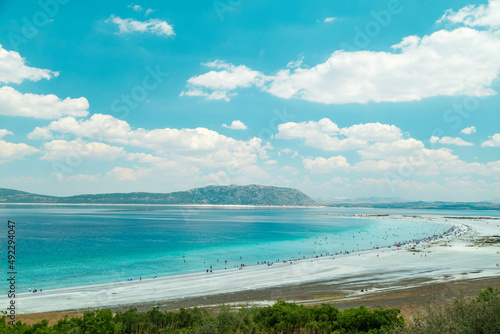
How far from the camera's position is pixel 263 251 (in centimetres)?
7562

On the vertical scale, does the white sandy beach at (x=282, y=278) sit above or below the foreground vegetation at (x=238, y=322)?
below

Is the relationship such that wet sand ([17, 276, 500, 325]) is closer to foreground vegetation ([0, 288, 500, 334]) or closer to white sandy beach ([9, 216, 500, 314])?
white sandy beach ([9, 216, 500, 314])

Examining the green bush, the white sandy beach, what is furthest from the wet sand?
the green bush

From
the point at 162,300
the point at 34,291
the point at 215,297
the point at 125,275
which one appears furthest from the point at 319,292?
the point at 34,291

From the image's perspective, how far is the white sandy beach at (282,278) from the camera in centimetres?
3519

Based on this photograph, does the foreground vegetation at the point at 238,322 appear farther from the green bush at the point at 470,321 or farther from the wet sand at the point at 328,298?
the wet sand at the point at 328,298

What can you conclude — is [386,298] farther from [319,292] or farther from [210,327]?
[210,327]

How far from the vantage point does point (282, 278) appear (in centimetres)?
4597

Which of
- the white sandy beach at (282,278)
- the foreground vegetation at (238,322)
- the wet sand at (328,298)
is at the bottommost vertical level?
the white sandy beach at (282,278)

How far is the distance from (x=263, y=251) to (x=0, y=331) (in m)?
67.0

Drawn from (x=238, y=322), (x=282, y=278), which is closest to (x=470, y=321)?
(x=238, y=322)

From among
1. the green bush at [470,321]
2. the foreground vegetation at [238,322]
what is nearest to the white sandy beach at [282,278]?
the foreground vegetation at [238,322]

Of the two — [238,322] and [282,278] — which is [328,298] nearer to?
[282,278]

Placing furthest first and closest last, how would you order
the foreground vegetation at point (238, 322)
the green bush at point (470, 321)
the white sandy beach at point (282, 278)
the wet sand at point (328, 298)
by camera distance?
1. the white sandy beach at point (282, 278)
2. the wet sand at point (328, 298)
3. the foreground vegetation at point (238, 322)
4. the green bush at point (470, 321)
